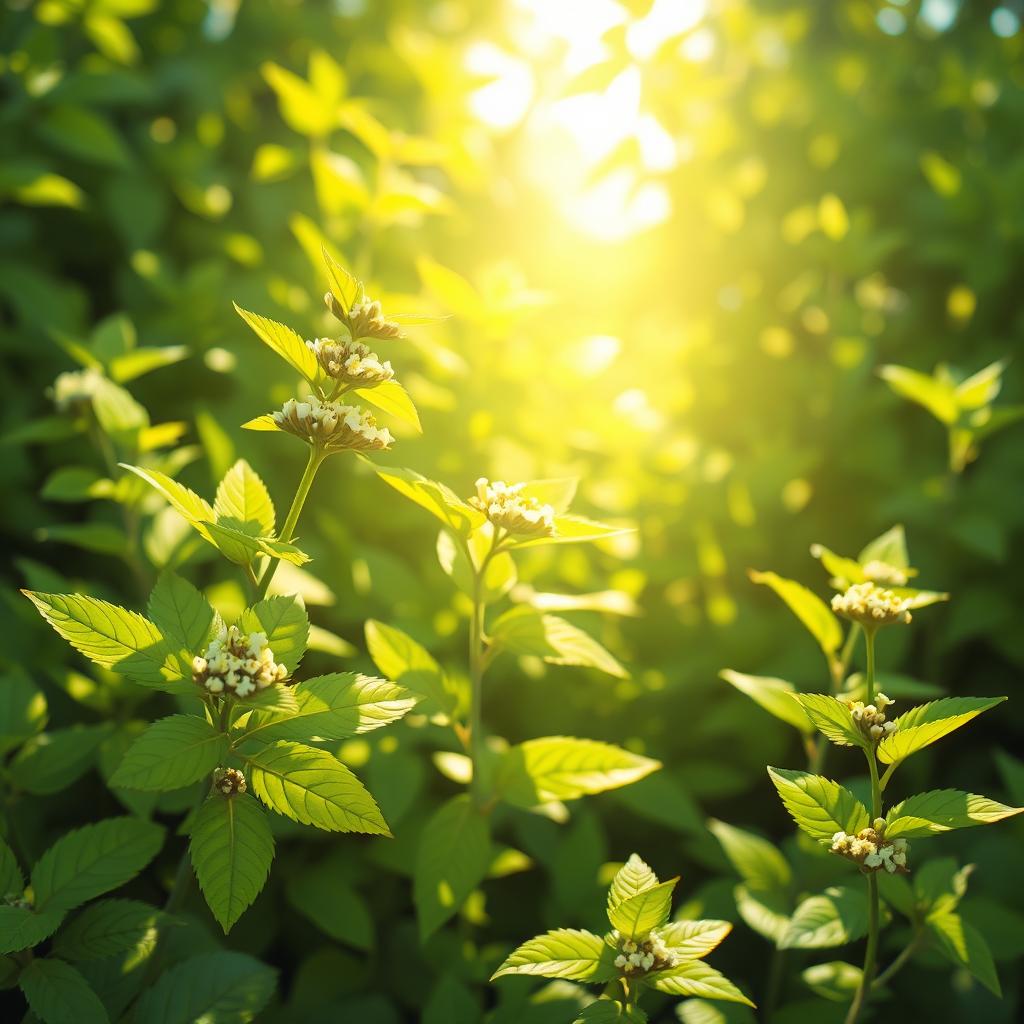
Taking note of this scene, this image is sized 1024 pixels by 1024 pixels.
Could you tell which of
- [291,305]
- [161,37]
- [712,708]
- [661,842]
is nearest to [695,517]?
[712,708]

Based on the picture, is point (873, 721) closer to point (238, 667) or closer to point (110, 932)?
point (238, 667)

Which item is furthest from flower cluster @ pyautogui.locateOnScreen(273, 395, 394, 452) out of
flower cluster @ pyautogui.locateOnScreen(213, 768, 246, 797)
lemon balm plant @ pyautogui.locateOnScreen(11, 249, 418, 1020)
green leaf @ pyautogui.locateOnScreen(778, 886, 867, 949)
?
green leaf @ pyautogui.locateOnScreen(778, 886, 867, 949)

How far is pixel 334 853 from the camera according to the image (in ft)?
4.64

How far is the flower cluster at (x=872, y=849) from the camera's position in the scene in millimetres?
856

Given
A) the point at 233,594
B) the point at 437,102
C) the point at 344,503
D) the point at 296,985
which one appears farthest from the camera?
the point at 437,102

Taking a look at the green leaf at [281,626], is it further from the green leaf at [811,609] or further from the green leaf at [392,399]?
the green leaf at [811,609]

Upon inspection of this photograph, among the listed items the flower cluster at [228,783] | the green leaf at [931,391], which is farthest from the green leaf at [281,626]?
the green leaf at [931,391]

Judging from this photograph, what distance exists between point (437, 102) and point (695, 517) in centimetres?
122

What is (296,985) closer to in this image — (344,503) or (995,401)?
(344,503)

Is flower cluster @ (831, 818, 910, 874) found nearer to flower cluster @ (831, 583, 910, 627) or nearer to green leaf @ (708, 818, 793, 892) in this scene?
flower cluster @ (831, 583, 910, 627)

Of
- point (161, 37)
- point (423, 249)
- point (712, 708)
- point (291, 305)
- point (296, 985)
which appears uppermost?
point (161, 37)

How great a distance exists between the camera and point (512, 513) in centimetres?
94

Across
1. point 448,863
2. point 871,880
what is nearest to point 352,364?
point 448,863

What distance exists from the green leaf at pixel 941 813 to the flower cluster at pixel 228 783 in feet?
2.06
